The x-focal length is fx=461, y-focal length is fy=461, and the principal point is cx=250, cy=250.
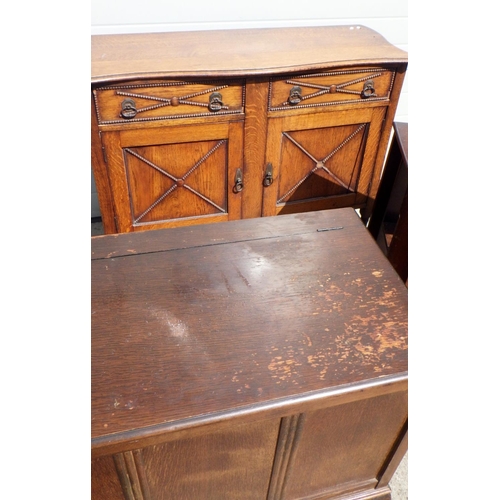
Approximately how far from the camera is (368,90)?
1992 millimetres

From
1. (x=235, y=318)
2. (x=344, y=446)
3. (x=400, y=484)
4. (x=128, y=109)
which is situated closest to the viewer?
(x=235, y=318)

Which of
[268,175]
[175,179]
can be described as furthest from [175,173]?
[268,175]

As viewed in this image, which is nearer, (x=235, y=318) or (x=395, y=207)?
(x=235, y=318)

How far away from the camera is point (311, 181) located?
2260mm

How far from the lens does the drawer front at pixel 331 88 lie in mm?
1879

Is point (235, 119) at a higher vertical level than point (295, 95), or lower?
lower

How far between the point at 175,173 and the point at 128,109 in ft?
1.18

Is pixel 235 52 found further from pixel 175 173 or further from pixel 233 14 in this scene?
pixel 175 173

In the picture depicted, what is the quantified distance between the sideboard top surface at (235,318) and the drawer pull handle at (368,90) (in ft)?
2.82

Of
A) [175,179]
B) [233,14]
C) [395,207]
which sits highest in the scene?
[233,14]

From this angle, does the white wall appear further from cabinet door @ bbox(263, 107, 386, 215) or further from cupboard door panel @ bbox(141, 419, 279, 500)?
cupboard door panel @ bbox(141, 419, 279, 500)

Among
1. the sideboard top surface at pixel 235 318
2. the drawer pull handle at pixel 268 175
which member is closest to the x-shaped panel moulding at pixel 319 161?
the drawer pull handle at pixel 268 175

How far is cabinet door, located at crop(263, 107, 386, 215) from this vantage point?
2043mm
